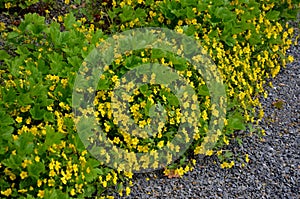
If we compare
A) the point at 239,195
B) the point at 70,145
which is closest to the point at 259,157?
the point at 239,195

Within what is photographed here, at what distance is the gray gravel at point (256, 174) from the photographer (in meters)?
3.37

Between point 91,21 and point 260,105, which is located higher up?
point 91,21

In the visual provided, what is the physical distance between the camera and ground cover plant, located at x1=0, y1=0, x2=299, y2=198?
2887 mm

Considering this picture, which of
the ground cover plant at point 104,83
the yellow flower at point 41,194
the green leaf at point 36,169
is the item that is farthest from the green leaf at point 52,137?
the yellow flower at point 41,194

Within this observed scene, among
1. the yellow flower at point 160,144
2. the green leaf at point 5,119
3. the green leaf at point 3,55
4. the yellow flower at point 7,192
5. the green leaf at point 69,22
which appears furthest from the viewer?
the green leaf at point 69,22

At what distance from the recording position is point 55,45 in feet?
11.7

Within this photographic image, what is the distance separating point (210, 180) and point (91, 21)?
1.73 metres

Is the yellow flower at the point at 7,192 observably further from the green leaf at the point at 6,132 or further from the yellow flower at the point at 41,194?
the green leaf at the point at 6,132

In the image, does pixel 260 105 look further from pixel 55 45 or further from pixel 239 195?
pixel 55 45

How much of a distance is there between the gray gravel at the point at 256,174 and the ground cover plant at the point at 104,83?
80 mm

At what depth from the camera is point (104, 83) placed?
10.9 feet

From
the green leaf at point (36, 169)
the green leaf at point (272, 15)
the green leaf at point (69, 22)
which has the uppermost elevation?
the green leaf at point (272, 15)

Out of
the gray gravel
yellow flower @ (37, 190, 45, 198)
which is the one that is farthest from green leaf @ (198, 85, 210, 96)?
yellow flower @ (37, 190, 45, 198)

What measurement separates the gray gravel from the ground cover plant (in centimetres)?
8
